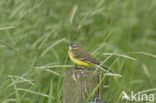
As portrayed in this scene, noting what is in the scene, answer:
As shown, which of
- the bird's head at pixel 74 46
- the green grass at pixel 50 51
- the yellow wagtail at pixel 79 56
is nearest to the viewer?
the green grass at pixel 50 51

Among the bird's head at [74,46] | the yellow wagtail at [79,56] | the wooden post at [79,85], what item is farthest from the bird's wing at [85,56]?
the wooden post at [79,85]

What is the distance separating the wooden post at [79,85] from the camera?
143 inches

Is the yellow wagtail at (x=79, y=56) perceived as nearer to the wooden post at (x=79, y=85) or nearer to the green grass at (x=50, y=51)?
the green grass at (x=50, y=51)

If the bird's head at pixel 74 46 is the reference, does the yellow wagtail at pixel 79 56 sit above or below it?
below

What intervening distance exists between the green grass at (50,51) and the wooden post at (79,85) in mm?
129

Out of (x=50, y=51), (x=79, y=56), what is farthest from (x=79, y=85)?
(x=50, y=51)

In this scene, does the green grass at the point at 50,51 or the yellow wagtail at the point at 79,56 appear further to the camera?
the yellow wagtail at the point at 79,56

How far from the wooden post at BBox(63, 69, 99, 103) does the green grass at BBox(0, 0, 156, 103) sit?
5.1 inches

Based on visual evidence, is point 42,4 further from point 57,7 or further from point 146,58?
point 146,58

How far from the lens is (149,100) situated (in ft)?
13.4

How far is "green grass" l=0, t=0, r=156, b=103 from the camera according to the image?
4128 mm

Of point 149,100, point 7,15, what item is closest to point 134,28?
point 7,15

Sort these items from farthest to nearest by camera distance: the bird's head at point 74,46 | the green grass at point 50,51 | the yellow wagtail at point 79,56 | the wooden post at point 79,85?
the bird's head at point 74,46
the yellow wagtail at point 79,56
the green grass at point 50,51
the wooden post at point 79,85

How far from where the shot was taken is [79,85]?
3.63m
